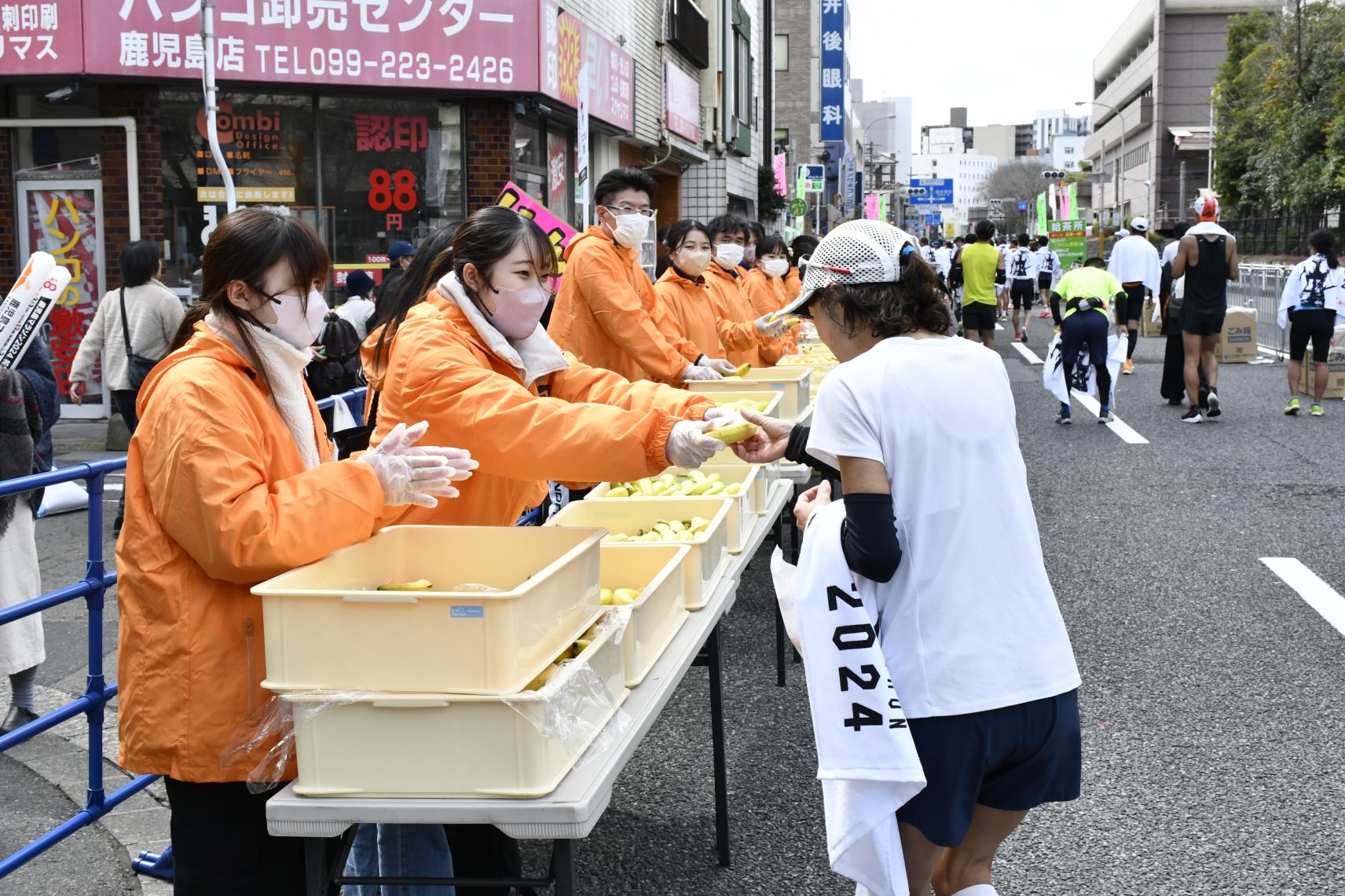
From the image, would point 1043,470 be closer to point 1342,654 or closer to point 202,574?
point 1342,654

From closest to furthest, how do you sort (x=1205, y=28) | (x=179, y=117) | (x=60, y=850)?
(x=60, y=850) → (x=179, y=117) → (x=1205, y=28)

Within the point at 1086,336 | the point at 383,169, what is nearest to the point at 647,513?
the point at 1086,336

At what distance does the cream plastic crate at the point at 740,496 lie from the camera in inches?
196

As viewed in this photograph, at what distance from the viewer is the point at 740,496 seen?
5008 millimetres

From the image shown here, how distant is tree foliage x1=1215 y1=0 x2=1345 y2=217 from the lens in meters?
40.5

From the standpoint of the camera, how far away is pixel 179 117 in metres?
14.7

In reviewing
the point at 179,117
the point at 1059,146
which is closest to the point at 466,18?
the point at 179,117

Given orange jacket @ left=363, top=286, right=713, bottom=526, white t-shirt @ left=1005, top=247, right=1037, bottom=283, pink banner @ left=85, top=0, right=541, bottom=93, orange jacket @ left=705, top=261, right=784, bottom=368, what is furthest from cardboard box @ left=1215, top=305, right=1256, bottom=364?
orange jacket @ left=363, top=286, right=713, bottom=526

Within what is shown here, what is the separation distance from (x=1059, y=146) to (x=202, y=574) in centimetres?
19135

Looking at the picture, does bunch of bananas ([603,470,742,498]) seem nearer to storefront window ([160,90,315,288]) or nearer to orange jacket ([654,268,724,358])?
orange jacket ([654,268,724,358])

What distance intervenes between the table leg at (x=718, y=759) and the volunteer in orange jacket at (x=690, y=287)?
4.87 meters

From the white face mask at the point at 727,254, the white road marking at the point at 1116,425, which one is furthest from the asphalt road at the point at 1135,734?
the white face mask at the point at 727,254

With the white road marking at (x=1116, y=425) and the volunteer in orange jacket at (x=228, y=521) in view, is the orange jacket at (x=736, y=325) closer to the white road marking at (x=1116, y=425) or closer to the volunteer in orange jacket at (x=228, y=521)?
the white road marking at (x=1116, y=425)

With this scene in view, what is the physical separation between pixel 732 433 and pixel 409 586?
0.92 meters
